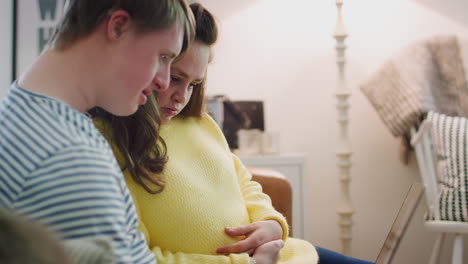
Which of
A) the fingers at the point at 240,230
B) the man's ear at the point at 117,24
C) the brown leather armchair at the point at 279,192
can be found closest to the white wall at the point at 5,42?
the brown leather armchair at the point at 279,192

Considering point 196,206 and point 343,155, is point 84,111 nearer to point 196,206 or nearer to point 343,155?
point 196,206

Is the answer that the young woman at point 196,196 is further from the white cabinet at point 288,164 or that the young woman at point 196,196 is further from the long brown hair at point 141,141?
the white cabinet at point 288,164

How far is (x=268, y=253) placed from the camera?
909 millimetres

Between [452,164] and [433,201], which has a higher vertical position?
[452,164]

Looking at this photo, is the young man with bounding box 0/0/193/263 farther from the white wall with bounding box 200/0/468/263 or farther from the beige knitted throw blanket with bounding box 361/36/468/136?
the white wall with bounding box 200/0/468/263

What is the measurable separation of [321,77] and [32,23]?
1.41m

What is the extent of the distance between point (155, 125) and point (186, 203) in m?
0.15

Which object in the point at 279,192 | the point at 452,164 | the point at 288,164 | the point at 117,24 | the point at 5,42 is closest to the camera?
the point at 117,24

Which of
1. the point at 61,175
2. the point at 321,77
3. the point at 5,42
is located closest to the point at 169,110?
the point at 61,175

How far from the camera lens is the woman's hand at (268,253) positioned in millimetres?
895

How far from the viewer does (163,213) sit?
86cm

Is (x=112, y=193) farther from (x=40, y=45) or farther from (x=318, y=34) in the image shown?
(x=318, y=34)

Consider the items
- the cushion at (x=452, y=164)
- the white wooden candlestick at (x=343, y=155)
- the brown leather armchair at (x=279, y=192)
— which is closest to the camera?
the brown leather armchair at (x=279, y=192)

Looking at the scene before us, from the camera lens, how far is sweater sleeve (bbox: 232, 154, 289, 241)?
39.9 inches
